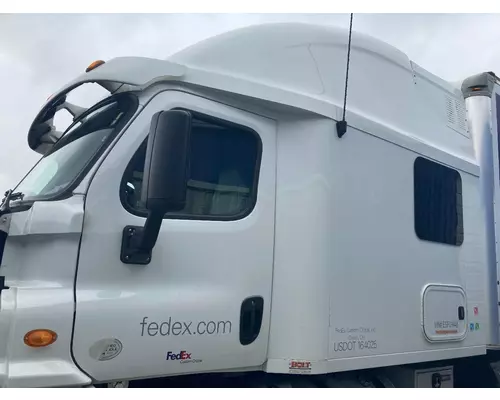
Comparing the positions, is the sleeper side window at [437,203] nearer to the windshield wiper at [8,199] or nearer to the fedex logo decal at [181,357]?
the fedex logo decal at [181,357]

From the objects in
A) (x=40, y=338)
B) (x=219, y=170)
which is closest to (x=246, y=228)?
(x=219, y=170)

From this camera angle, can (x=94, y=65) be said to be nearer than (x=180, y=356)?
No

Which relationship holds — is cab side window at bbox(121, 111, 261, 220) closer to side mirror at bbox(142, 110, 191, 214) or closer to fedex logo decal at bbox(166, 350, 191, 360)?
side mirror at bbox(142, 110, 191, 214)

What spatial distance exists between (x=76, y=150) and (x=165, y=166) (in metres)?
0.79

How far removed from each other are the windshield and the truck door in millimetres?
112

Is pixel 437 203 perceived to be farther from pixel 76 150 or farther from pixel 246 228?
pixel 76 150

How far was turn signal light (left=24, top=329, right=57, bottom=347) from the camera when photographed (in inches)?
90.9

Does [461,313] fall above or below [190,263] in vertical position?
below

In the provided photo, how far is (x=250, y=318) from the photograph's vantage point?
292 centimetres

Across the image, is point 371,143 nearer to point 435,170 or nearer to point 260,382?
point 435,170

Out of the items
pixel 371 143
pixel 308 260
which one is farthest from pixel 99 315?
pixel 371 143

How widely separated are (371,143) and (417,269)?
0.93 m

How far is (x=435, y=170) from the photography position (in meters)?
4.01

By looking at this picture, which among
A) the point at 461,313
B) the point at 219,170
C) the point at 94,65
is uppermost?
the point at 94,65
